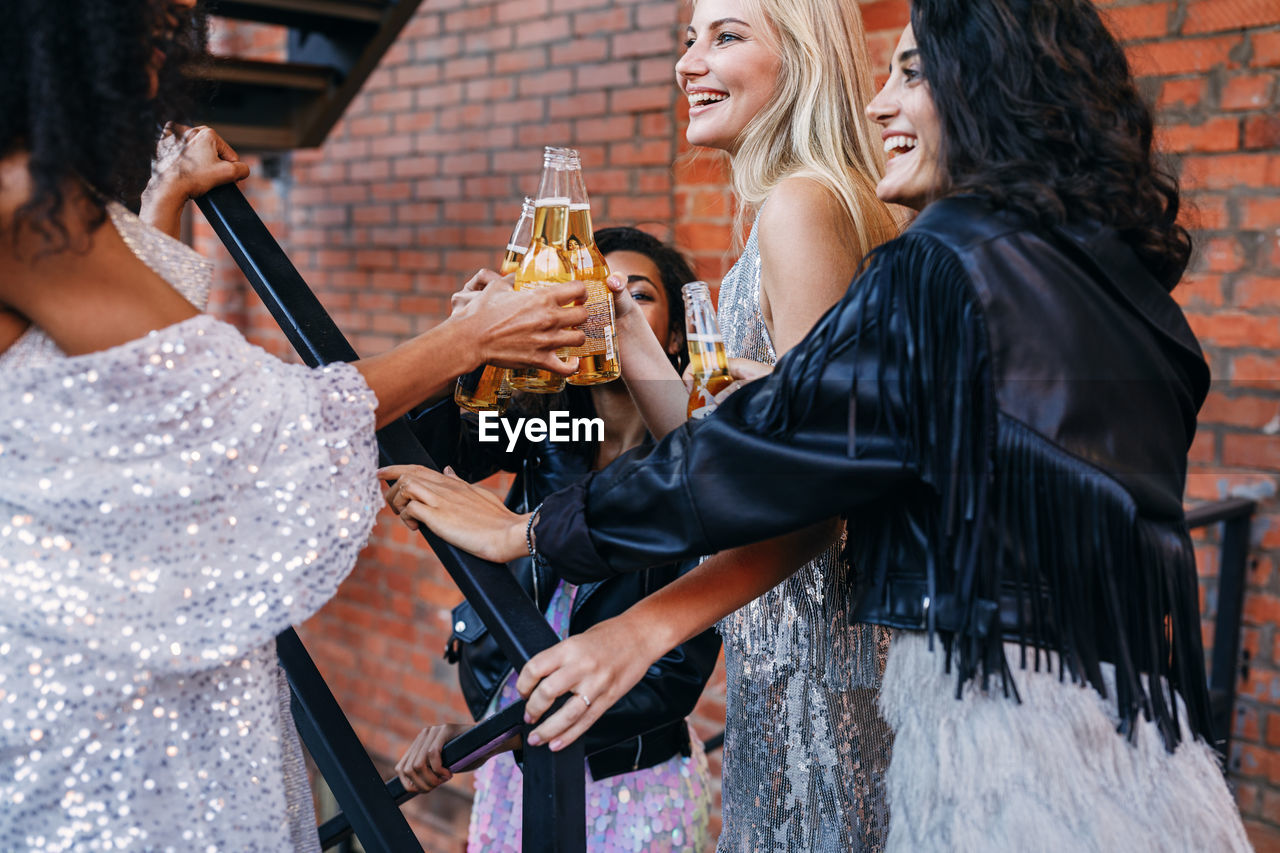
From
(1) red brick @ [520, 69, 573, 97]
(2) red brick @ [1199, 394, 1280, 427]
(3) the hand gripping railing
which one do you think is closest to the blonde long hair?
(3) the hand gripping railing

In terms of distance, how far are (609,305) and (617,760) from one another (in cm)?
84

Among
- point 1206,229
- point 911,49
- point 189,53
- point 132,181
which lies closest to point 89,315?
point 132,181

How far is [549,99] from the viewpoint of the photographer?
3.82 m

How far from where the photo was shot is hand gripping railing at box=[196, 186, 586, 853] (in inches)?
42.1

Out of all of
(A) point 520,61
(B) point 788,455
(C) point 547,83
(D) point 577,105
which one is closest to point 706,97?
(B) point 788,455

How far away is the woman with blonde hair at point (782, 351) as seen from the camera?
1.59 m

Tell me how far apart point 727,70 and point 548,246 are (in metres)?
0.38

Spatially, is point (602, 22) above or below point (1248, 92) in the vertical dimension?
above

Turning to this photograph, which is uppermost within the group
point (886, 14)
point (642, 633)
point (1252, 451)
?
point (886, 14)

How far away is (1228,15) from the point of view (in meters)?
2.42

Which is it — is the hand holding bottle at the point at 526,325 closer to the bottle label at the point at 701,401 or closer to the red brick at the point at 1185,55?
the bottle label at the point at 701,401

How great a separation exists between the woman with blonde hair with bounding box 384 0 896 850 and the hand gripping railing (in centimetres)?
49

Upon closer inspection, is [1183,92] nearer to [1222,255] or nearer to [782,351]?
[1222,255]

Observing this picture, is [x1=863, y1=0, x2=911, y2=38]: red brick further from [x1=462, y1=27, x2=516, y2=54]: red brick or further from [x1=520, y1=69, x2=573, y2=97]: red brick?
[x1=462, y1=27, x2=516, y2=54]: red brick
